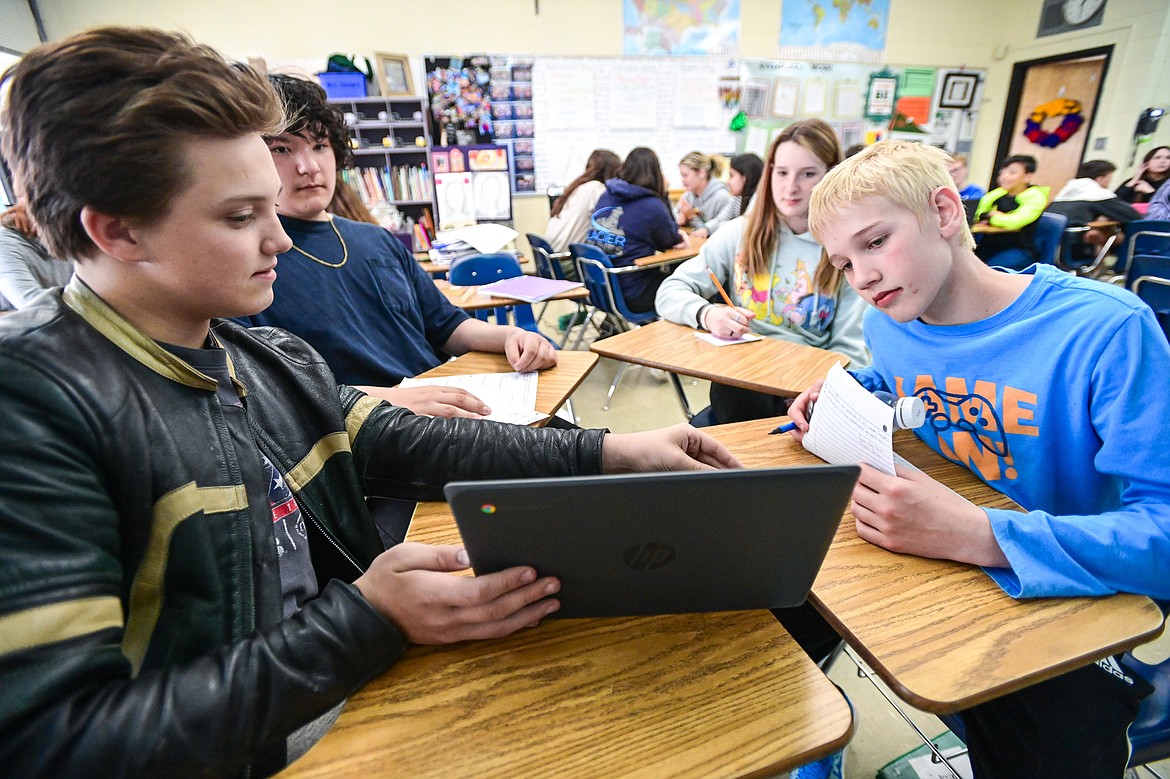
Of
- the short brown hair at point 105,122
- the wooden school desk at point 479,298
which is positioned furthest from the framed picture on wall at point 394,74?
the short brown hair at point 105,122

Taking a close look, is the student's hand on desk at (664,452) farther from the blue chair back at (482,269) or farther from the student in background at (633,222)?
the student in background at (633,222)

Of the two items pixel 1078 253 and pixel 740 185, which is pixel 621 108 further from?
pixel 1078 253

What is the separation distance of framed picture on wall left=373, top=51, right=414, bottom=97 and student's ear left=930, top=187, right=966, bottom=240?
17.3 ft

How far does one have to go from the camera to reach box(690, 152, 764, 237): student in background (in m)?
4.73

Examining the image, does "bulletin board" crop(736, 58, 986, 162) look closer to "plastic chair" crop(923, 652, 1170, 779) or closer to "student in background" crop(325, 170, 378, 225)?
"student in background" crop(325, 170, 378, 225)

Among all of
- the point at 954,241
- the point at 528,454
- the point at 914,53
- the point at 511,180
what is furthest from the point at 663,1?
the point at 528,454

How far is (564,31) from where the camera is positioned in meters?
5.58

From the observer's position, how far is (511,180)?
5980 millimetres

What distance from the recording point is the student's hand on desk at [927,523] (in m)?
0.73

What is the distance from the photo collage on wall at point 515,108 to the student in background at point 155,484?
216 inches

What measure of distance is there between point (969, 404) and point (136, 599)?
123cm

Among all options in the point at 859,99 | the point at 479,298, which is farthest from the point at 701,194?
the point at 479,298

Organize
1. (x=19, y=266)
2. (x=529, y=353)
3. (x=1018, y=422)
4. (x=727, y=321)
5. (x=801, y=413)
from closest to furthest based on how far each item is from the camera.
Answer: (x=1018, y=422), (x=801, y=413), (x=529, y=353), (x=727, y=321), (x=19, y=266)

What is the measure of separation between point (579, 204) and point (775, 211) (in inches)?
90.4
